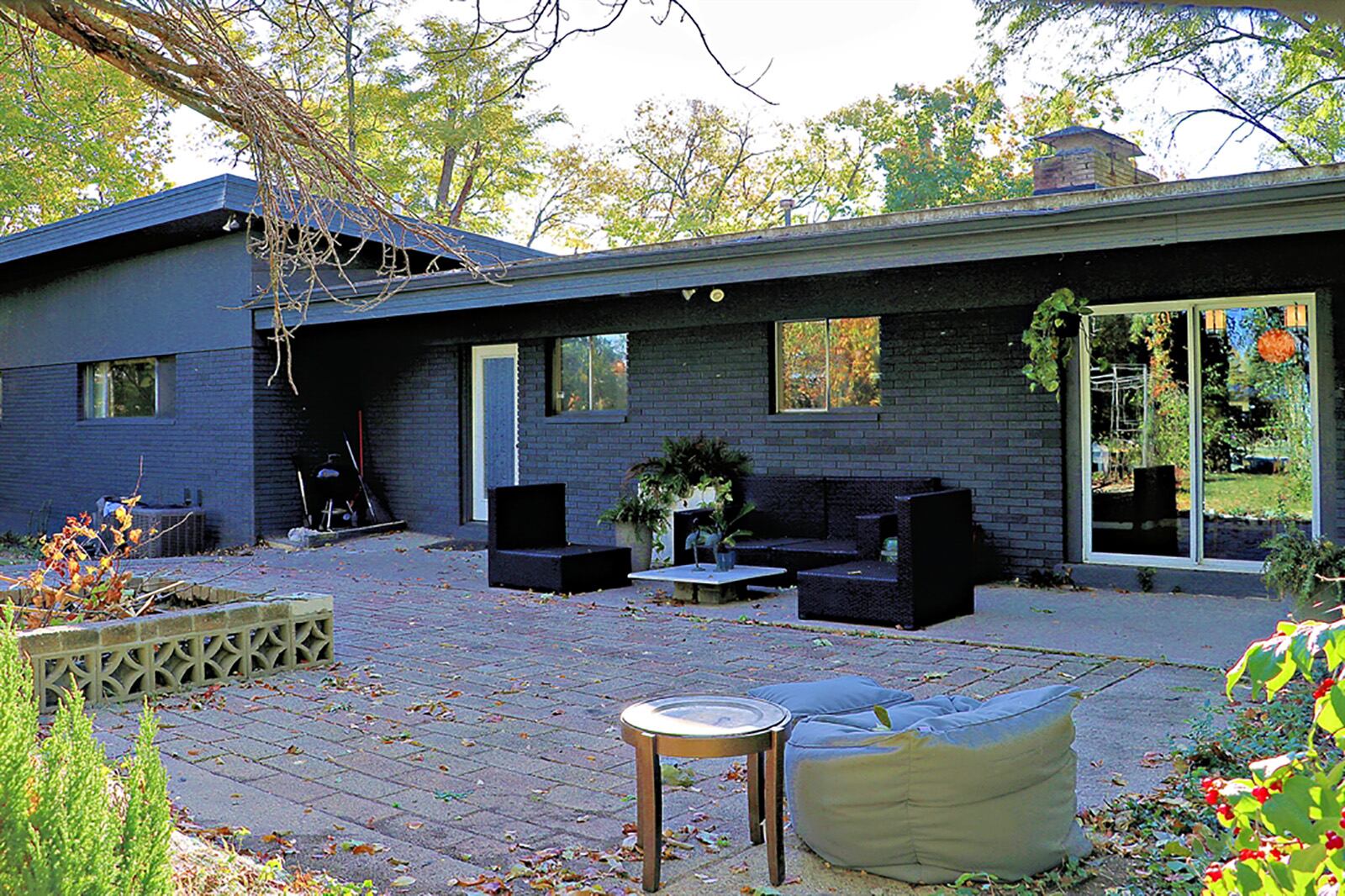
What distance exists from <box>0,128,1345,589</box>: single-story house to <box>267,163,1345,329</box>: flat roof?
23 millimetres

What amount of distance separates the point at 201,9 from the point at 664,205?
25275 mm

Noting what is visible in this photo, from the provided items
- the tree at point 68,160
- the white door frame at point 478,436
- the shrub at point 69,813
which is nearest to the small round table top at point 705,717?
the shrub at point 69,813

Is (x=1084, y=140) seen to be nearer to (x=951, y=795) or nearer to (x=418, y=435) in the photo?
(x=418, y=435)

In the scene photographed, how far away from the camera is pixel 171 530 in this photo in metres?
14.0

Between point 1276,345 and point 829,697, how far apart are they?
19.3 ft

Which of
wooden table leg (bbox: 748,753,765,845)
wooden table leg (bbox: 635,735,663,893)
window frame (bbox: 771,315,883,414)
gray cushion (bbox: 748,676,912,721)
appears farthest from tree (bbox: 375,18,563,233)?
wooden table leg (bbox: 635,735,663,893)

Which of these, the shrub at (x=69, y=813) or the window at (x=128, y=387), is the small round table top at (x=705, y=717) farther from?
the window at (x=128, y=387)

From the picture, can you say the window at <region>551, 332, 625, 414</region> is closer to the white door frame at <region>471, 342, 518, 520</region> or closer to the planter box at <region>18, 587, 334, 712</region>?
the white door frame at <region>471, 342, 518, 520</region>

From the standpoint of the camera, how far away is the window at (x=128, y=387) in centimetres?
1532

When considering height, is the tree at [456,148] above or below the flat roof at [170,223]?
above

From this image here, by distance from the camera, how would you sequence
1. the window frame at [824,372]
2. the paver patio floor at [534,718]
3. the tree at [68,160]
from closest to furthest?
the paver patio floor at [534,718] < the window frame at [824,372] < the tree at [68,160]

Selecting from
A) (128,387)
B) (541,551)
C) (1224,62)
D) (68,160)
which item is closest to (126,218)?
(128,387)

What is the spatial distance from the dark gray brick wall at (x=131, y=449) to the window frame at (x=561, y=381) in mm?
3737

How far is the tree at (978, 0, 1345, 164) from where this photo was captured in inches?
632
